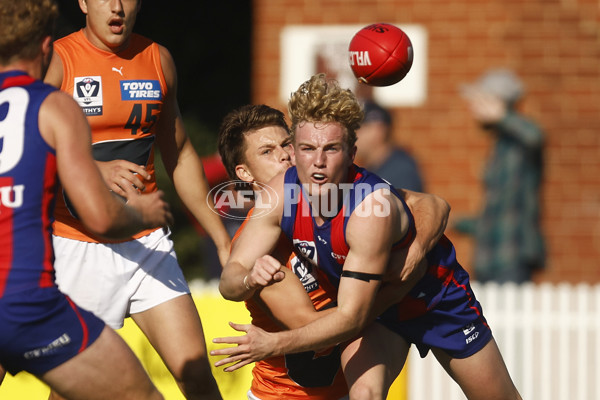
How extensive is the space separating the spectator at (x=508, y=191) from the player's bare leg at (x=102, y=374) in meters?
5.75

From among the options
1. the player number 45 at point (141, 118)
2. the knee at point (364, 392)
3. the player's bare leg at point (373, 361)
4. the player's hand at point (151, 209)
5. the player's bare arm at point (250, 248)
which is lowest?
the knee at point (364, 392)

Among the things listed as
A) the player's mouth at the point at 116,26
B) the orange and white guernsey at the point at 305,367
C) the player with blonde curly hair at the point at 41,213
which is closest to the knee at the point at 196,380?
the orange and white guernsey at the point at 305,367

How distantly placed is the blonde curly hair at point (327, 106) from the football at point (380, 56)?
0.72 meters

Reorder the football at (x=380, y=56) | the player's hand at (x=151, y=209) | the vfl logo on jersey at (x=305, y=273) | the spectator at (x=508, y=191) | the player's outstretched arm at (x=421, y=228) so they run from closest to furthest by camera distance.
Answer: the player's hand at (x=151, y=209)
the player's outstretched arm at (x=421, y=228)
the vfl logo on jersey at (x=305, y=273)
the football at (x=380, y=56)
the spectator at (x=508, y=191)

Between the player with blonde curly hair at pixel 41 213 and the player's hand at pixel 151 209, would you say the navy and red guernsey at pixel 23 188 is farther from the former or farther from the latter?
the player's hand at pixel 151 209

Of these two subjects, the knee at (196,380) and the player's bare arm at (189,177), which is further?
the player's bare arm at (189,177)

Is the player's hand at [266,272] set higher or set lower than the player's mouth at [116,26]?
lower

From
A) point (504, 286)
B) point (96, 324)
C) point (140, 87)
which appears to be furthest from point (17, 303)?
point (504, 286)

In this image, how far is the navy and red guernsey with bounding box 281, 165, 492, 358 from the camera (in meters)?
4.61

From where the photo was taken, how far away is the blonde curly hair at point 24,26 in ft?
12.6

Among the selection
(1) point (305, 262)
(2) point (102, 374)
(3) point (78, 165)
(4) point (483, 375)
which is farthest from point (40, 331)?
(4) point (483, 375)

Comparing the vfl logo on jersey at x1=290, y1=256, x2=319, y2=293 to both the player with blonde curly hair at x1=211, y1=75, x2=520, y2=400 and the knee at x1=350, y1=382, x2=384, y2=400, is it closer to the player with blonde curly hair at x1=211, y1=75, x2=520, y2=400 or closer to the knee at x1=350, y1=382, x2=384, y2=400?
the player with blonde curly hair at x1=211, y1=75, x2=520, y2=400

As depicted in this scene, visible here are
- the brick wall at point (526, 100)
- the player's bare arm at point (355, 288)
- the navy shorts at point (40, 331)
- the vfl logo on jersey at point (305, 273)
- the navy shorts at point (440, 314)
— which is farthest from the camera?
the brick wall at point (526, 100)

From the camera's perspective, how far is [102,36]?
5.16 m
